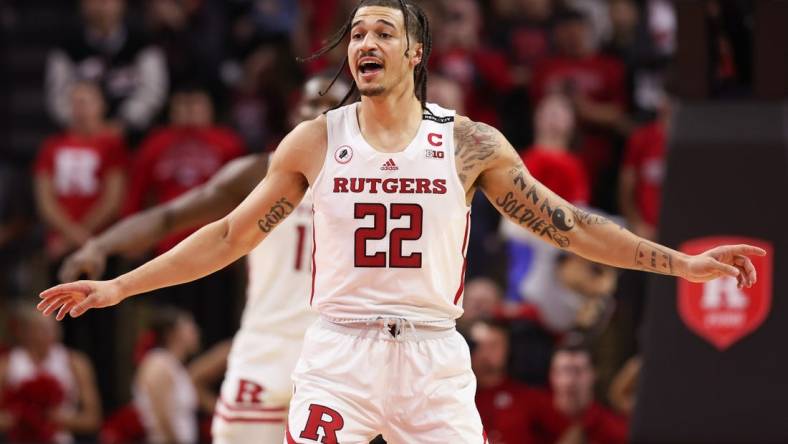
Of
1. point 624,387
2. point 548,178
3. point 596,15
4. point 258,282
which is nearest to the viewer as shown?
point 258,282

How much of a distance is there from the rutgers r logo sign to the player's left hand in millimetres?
2671

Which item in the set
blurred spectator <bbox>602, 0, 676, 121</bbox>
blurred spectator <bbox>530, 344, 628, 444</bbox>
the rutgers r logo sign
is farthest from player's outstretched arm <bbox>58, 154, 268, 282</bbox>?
blurred spectator <bbox>602, 0, 676, 121</bbox>

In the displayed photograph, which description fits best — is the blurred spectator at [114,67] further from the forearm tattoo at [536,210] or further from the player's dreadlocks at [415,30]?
the forearm tattoo at [536,210]

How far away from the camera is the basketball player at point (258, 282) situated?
6.71 m

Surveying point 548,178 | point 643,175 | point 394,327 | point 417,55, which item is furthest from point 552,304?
point 394,327

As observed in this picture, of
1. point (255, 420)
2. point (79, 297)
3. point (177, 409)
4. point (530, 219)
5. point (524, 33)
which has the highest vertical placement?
point (524, 33)

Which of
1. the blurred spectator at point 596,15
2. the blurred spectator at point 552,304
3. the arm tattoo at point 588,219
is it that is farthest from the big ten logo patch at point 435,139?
the blurred spectator at point 596,15

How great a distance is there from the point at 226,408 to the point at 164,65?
6.03m

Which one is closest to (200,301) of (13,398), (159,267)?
(13,398)

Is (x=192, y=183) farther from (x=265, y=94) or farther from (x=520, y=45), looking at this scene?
(x=520, y=45)

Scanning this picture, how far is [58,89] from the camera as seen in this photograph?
41.2 ft

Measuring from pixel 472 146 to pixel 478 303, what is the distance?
14.9ft

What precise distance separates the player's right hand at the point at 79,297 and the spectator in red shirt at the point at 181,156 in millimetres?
5889

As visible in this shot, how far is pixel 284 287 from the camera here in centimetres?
683
